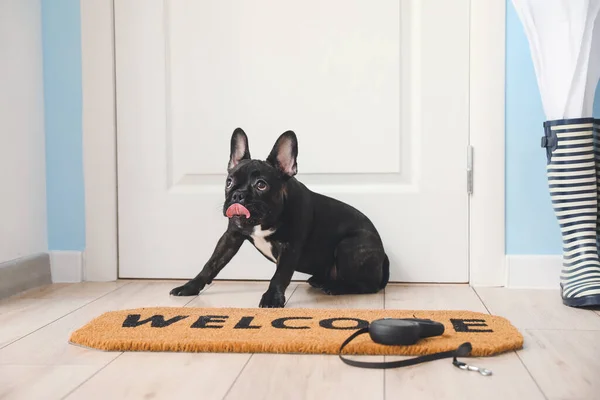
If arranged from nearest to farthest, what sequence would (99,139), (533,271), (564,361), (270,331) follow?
(564,361), (270,331), (533,271), (99,139)

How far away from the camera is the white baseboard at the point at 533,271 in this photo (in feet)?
6.47

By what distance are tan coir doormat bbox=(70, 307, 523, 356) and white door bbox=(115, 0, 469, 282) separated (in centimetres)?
55

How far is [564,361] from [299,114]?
1.12 metres

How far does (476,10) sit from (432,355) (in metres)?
Result: 1.17

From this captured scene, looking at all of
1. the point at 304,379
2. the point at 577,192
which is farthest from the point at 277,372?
the point at 577,192

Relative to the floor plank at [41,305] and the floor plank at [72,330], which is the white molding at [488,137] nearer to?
the floor plank at [72,330]

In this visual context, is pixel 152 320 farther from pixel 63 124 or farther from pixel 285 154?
pixel 63 124

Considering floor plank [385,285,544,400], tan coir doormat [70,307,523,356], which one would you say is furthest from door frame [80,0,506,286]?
floor plank [385,285,544,400]

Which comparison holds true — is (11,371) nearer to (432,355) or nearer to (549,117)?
(432,355)

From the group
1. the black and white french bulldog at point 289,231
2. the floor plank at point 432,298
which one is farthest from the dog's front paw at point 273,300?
the floor plank at point 432,298

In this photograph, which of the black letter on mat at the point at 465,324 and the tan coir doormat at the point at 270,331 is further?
the black letter on mat at the point at 465,324

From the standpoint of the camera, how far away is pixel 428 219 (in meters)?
2.04

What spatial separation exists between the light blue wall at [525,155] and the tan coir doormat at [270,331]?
58cm

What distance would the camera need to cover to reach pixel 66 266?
7.01ft
